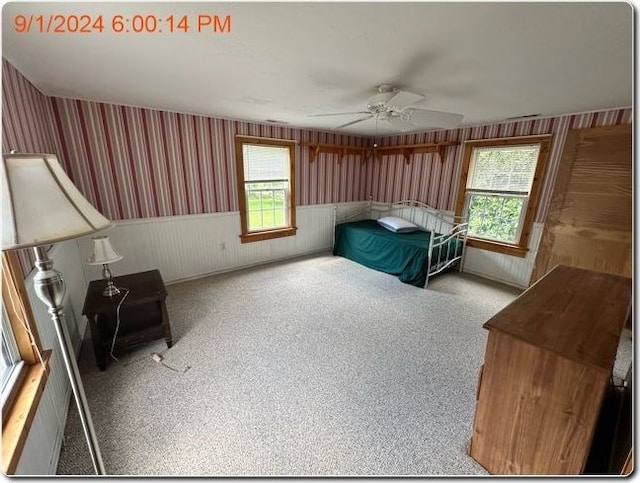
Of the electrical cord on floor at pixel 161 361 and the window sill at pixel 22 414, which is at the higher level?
the window sill at pixel 22 414

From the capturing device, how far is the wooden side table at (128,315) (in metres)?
1.91

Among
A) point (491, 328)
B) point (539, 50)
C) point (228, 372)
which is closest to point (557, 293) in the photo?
point (491, 328)

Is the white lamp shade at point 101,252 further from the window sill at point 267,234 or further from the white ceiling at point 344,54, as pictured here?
the window sill at point 267,234

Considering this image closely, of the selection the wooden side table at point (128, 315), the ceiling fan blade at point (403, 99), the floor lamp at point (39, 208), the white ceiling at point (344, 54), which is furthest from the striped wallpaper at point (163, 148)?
the ceiling fan blade at point (403, 99)

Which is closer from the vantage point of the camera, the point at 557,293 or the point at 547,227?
the point at 557,293

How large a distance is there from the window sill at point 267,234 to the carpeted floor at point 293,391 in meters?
1.14

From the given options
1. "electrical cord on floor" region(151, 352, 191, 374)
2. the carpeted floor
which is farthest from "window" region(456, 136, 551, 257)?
"electrical cord on floor" region(151, 352, 191, 374)

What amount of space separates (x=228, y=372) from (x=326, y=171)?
11.8ft

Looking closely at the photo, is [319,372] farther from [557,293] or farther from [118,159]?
[118,159]

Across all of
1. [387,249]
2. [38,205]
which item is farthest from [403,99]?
[387,249]

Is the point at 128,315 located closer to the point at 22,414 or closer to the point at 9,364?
the point at 9,364

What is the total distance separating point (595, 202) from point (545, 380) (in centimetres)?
185

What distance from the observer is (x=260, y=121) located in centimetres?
359

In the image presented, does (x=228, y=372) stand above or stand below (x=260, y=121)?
below
